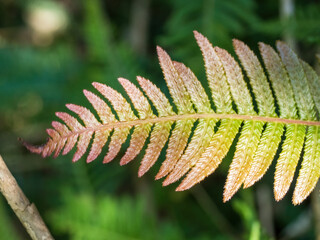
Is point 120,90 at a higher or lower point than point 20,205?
higher

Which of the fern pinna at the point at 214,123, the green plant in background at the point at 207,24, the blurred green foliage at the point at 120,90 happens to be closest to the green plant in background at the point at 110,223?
the blurred green foliage at the point at 120,90

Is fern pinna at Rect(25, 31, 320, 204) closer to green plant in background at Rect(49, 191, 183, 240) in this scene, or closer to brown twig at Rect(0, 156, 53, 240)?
brown twig at Rect(0, 156, 53, 240)

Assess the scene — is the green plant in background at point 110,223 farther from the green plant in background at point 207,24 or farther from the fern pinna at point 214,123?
the fern pinna at point 214,123

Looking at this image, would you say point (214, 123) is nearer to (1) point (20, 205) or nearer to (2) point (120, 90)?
(1) point (20, 205)

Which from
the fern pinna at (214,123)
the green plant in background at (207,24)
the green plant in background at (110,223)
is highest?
the green plant in background at (207,24)

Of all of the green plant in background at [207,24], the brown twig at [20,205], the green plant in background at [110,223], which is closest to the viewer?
the brown twig at [20,205]

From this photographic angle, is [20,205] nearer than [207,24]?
Yes

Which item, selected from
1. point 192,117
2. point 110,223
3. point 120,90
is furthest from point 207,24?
point 192,117

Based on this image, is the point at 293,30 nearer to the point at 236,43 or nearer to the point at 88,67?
the point at 236,43
